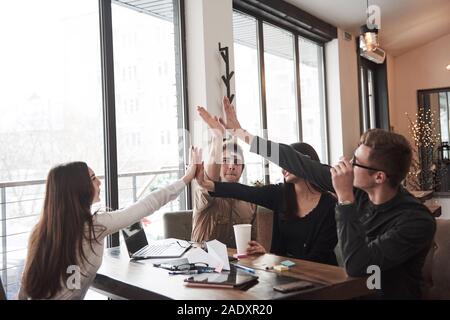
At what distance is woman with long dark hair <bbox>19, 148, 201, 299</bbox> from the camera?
4.84 feet

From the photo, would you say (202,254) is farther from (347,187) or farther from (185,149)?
(185,149)

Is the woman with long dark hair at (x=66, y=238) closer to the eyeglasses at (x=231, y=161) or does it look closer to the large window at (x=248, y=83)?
the eyeglasses at (x=231, y=161)

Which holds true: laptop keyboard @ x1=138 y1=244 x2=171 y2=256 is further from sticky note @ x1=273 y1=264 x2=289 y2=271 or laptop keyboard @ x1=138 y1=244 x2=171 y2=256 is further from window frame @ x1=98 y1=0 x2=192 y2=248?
window frame @ x1=98 y1=0 x2=192 y2=248

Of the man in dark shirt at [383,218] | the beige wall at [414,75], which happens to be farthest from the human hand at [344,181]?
the beige wall at [414,75]

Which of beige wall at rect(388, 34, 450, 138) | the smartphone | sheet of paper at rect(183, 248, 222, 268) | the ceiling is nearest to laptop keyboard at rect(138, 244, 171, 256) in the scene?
sheet of paper at rect(183, 248, 222, 268)

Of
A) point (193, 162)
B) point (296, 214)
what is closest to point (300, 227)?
point (296, 214)

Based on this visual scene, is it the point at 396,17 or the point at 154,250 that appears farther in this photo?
the point at 396,17

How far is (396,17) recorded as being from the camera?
5.48 metres

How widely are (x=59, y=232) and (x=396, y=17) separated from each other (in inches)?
204

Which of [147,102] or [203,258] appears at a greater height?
[147,102]

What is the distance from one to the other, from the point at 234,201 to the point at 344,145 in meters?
3.64

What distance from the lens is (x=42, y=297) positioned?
148 centimetres

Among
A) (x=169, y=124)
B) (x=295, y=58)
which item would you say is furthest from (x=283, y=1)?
(x=169, y=124)

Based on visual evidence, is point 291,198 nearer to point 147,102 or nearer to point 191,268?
point 191,268
